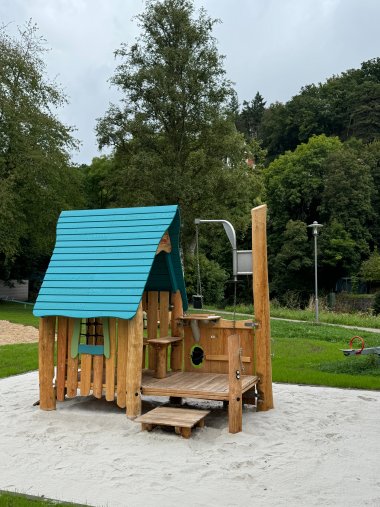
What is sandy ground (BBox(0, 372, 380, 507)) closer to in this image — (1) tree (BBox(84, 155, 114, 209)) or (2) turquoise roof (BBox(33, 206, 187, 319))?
(2) turquoise roof (BBox(33, 206, 187, 319))

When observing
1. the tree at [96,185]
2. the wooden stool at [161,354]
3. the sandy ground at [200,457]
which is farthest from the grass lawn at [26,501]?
the tree at [96,185]

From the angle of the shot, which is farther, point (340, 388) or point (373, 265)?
point (373, 265)

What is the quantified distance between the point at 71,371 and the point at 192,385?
1.79 metres

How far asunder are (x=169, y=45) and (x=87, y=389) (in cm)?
2196

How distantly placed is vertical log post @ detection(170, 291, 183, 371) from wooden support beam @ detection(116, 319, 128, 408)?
154 cm

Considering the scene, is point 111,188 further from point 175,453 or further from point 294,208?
point 175,453

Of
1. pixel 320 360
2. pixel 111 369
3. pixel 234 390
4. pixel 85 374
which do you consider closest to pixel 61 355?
pixel 85 374

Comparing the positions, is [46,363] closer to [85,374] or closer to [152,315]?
[85,374]

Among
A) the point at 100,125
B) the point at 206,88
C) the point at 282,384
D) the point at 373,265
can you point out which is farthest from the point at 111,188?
the point at 282,384

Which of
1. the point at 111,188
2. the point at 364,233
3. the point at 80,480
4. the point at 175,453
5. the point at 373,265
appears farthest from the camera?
the point at 364,233

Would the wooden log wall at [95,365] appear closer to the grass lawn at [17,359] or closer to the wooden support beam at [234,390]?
the wooden support beam at [234,390]

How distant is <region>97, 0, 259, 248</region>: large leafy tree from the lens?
25438 mm

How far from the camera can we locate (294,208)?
47.0 m

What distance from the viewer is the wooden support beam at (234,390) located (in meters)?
7.09
